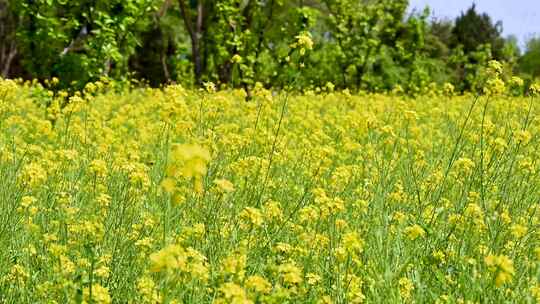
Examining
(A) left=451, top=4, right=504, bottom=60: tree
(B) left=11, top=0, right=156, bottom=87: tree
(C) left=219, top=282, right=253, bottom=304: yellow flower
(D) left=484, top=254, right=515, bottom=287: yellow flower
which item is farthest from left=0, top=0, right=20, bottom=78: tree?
(A) left=451, top=4, right=504, bottom=60: tree

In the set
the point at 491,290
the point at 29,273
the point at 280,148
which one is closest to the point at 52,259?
the point at 29,273

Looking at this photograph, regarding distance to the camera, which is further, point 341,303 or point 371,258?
point 371,258

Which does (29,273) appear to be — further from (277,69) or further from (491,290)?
(277,69)

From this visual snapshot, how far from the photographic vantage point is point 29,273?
109 inches

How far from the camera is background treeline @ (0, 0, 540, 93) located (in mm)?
8828

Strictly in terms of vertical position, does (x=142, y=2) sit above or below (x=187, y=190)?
above

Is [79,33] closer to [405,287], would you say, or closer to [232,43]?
[232,43]

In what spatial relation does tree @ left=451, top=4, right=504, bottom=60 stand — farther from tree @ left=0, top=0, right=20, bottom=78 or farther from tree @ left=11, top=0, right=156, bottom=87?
tree @ left=11, top=0, right=156, bottom=87

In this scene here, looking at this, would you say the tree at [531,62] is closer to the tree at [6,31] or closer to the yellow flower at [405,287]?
the tree at [6,31]

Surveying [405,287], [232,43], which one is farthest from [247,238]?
[232,43]

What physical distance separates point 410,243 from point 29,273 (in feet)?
5.79

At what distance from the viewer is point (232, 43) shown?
1284 centimetres

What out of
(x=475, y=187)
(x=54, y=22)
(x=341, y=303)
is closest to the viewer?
(x=341, y=303)

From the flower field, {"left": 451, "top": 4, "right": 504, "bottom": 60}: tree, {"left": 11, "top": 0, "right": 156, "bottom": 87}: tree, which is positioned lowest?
the flower field
